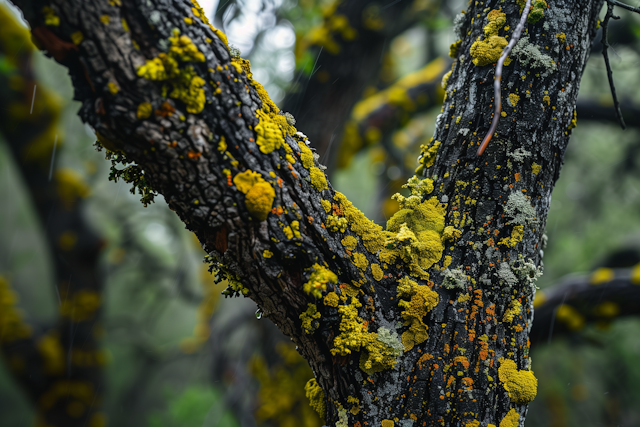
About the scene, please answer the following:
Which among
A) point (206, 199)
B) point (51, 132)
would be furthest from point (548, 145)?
point (51, 132)

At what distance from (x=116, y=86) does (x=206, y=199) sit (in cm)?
36

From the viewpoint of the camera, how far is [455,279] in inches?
49.0

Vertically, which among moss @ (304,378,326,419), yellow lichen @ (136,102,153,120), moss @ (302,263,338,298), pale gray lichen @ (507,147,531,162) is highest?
pale gray lichen @ (507,147,531,162)

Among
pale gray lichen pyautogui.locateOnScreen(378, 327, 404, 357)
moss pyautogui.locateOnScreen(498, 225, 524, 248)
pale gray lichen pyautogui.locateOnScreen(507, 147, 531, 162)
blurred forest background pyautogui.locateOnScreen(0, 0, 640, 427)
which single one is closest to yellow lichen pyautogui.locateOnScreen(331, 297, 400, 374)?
pale gray lichen pyautogui.locateOnScreen(378, 327, 404, 357)

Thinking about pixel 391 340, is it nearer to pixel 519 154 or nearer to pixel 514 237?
pixel 514 237

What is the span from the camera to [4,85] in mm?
3498

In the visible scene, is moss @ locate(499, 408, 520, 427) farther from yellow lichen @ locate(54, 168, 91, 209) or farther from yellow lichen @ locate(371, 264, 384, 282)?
yellow lichen @ locate(54, 168, 91, 209)

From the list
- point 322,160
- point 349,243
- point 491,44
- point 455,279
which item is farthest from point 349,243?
point 322,160

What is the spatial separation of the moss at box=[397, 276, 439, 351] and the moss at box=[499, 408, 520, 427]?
1.16 ft

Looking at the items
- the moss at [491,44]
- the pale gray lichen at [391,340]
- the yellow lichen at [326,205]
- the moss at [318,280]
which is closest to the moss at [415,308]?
the pale gray lichen at [391,340]

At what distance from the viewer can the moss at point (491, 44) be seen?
1.32 metres

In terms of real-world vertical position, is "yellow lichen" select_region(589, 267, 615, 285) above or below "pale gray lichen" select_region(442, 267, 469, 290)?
above

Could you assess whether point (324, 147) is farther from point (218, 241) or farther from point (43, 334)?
point (43, 334)

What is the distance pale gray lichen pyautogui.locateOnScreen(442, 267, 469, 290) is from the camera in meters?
1.24
